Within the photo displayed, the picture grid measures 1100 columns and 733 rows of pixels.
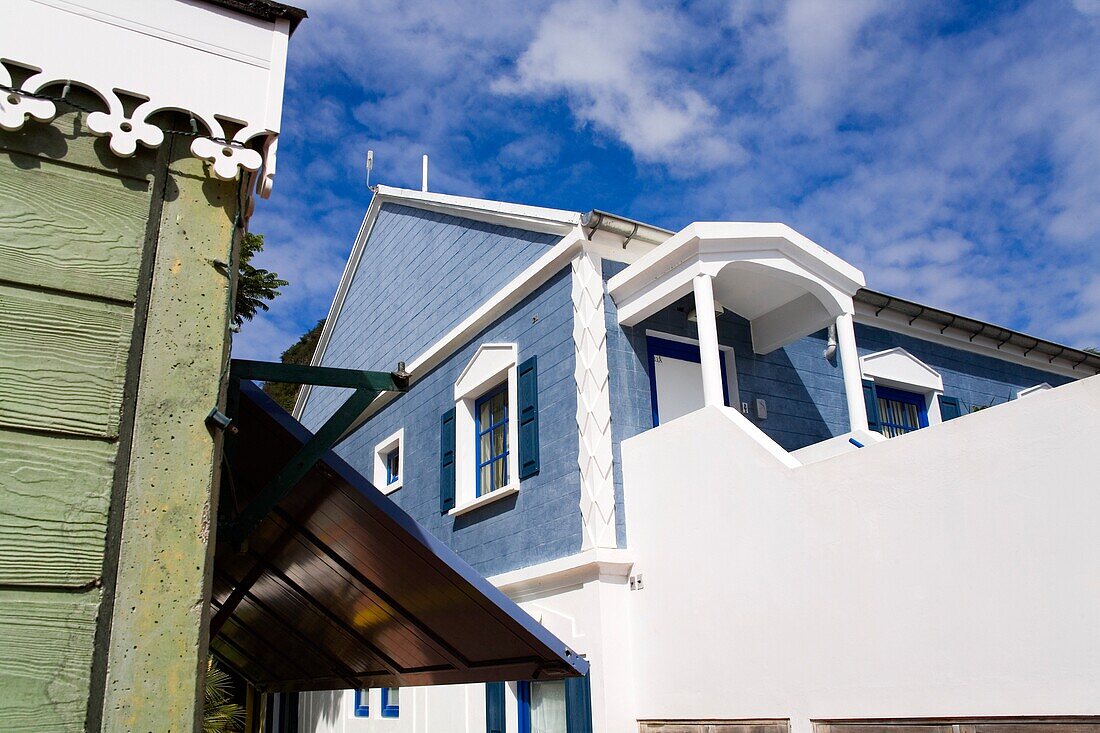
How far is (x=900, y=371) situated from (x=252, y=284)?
13.8 metres

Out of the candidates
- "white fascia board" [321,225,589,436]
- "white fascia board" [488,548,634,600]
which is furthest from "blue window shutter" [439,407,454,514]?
"white fascia board" [488,548,634,600]

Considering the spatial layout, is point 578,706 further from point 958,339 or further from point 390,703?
point 958,339

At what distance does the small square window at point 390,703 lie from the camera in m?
11.6

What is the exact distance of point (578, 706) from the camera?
8.12 m

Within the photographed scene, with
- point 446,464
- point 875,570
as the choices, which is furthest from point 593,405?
point 875,570

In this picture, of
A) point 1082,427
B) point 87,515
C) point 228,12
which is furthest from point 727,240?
point 87,515

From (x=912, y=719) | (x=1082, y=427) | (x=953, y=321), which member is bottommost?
(x=912, y=719)

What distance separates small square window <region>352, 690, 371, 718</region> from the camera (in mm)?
12531

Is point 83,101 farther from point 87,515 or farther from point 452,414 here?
point 452,414

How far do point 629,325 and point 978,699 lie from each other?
4.82m

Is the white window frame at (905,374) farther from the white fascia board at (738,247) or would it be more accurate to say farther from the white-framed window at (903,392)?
the white fascia board at (738,247)

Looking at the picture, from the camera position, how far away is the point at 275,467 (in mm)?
3408

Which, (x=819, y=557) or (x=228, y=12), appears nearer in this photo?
(x=228, y=12)

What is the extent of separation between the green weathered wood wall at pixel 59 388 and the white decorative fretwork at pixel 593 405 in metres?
6.50
